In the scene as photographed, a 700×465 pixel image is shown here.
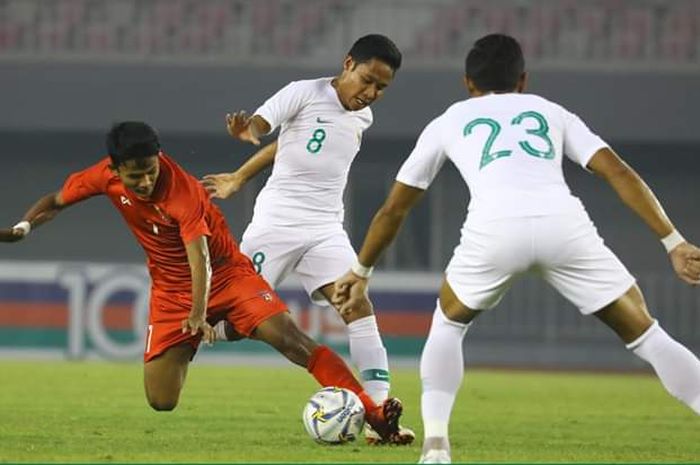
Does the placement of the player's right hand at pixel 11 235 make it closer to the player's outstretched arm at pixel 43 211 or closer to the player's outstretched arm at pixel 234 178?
the player's outstretched arm at pixel 43 211

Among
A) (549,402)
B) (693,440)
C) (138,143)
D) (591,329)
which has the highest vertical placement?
(138,143)

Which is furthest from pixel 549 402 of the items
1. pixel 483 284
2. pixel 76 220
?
pixel 76 220

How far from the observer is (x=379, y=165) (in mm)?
27297

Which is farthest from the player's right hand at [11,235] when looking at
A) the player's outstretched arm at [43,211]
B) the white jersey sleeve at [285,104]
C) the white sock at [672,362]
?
the white sock at [672,362]

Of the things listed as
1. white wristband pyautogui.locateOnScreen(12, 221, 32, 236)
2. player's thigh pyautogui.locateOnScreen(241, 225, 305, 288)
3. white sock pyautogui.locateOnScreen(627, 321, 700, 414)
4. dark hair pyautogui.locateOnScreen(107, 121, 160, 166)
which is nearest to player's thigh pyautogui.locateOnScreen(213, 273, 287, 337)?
player's thigh pyautogui.locateOnScreen(241, 225, 305, 288)

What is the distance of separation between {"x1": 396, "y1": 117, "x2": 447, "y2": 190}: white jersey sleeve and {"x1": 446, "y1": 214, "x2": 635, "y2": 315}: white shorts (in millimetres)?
287

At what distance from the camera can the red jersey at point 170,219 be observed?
8.86 meters

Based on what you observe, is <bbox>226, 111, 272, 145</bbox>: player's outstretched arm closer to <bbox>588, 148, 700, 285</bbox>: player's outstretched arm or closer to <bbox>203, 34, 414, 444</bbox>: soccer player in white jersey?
<bbox>203, 34, 414, 444</bbox>: soccer player in white jersey

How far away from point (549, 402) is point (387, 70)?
5699mm

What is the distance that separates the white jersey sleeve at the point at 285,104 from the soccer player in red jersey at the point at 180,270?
62 cm

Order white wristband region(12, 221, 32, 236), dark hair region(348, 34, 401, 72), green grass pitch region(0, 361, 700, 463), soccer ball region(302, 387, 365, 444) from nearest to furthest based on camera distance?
1. green grass pitch region(0, 361, 700, 463)
2. soccer ball region(302, 387, 365, 444)
3. white wristband region(12, 221, 32, 236)
4. dark hair region(348, 34, 401, 72)

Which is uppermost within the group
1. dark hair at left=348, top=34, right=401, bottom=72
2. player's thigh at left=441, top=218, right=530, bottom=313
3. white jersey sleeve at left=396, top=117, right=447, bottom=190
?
dark hair at left=348, top=34, right=401, bottom=72

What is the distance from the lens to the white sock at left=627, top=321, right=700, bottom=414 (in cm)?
725

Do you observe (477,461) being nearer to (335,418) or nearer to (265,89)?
(335,418)
